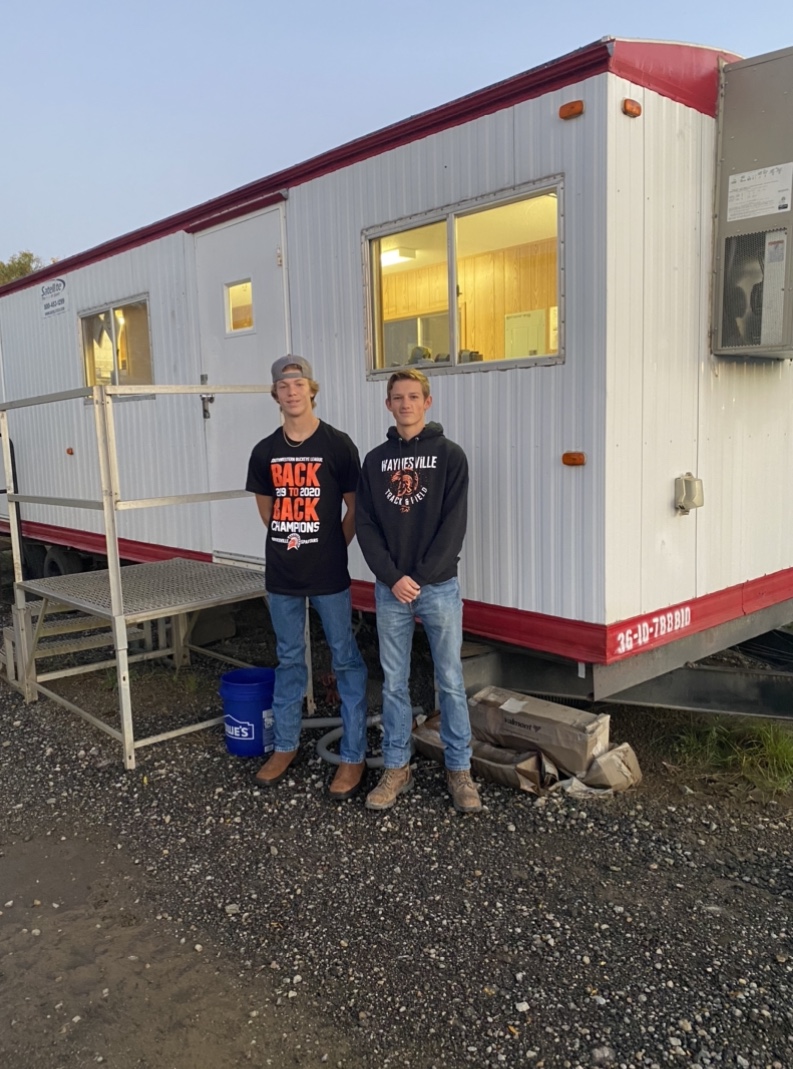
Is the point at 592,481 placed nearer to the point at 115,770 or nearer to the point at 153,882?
the point at 153,882

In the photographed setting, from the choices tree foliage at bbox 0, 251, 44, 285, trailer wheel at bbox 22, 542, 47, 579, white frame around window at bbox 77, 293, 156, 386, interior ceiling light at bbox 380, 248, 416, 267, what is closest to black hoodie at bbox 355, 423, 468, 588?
interior ceiling light at bbox 380, 248, 416, 267

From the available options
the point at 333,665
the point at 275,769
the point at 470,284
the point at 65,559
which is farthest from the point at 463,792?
the point at 65,559

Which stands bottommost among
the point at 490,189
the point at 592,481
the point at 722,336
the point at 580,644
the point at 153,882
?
the point at 153,882

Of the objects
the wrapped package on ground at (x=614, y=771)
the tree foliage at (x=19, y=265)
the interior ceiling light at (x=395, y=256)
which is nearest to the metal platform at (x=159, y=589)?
the interior ceiling light at (x=395, y=256)

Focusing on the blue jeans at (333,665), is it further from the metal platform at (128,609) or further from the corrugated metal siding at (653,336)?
the corrugated metal siding at (653,336)

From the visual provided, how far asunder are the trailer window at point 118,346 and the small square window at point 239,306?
94 centimetres

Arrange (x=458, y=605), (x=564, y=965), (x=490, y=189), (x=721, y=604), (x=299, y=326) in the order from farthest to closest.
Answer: (x=299, y=326)
(x=721, y=604)
(x=490, y=189)
(x=458, y=605)
(x=564, y=965)

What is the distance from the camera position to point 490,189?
4074mm

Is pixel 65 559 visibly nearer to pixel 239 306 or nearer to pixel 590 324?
pixel 239 306

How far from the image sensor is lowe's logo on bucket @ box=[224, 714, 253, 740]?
4477 millimetres

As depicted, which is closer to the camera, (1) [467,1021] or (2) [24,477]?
(1) [467,1021]

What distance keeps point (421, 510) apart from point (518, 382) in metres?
0.81

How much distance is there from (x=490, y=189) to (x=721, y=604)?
2.27m

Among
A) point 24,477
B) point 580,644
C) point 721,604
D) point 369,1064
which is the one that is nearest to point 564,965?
point 369,1064
